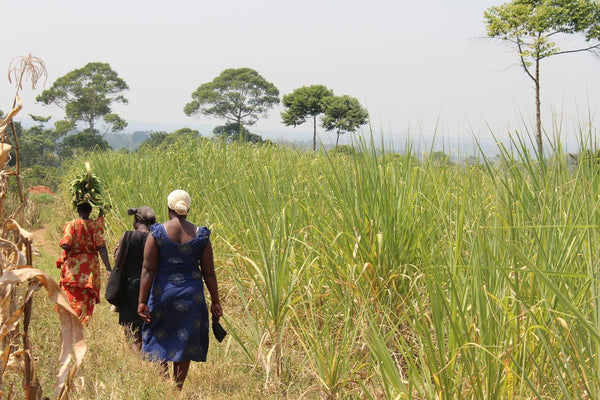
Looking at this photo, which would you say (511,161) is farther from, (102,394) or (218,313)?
(102,394)

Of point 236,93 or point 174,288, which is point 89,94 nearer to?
point 236,93

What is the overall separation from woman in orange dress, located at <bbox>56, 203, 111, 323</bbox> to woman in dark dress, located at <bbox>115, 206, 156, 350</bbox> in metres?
0.53

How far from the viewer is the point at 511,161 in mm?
3457

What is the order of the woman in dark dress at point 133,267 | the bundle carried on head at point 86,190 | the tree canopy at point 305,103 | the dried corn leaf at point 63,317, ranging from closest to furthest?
the dried corn leaf at point 63,317 < the woman in dark dress at point 133,267 < the bundle carried on head at point 86,190 < the tree canopy at point 305,103

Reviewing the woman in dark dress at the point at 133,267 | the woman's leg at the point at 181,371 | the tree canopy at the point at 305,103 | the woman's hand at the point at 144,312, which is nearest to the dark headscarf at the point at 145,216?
the woman in dark dress at the point at 133,267

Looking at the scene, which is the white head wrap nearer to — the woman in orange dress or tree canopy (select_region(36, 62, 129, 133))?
the woman in orange dress

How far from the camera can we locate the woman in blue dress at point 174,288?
391 cm

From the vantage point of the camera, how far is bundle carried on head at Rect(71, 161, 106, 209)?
5270 millimetres

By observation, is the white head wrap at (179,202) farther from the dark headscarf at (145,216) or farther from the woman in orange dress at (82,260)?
the woman in orange dress at (82,260)

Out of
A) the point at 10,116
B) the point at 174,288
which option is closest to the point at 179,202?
the point at 174,288

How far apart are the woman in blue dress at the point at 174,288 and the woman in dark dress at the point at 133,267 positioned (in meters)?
0.69

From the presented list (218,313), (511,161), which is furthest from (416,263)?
(218,313)

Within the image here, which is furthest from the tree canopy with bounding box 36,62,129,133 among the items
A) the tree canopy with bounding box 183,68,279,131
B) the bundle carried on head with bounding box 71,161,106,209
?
the bundle carried on head with bounding box 71,161,106,209

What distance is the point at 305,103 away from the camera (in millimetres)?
56219
